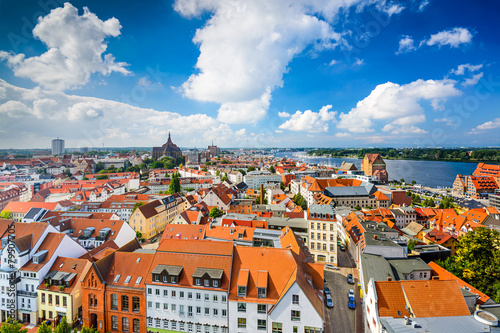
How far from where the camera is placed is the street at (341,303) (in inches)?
683

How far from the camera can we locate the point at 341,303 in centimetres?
2019

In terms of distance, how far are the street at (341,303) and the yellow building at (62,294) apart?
1767 cm

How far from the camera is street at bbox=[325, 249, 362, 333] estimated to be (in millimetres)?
17341

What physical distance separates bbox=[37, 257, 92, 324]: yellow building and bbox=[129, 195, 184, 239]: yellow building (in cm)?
1686

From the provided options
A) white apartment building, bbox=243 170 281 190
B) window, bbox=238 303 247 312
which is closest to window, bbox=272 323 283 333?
window, bbox=238 303 247 312

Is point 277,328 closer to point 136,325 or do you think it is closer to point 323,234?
point 136,325

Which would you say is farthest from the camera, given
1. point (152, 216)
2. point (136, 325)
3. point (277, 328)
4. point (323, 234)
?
point (152, 216)

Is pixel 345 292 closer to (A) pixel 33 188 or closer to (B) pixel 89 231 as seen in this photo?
(B) pixel 89 231

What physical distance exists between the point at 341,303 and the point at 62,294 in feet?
67.6

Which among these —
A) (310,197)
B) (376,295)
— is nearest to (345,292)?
(376,295)

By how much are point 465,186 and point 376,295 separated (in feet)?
278

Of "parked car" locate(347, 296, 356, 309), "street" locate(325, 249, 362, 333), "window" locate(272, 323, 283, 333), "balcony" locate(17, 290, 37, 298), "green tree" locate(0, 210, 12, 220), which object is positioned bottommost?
"street" locate(325, 249, 362, 333)

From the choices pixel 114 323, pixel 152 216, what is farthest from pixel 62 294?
pixel 152 216

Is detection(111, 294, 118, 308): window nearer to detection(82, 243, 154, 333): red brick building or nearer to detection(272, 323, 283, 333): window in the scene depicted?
detection(82, 243, 154, 333): red brick building
